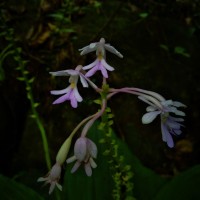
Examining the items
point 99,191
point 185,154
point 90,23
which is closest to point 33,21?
point 90,23

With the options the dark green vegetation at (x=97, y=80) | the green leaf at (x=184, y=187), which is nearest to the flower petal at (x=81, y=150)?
the green leaf at (x=184, y=187)

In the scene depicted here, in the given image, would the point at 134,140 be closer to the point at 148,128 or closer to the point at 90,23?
the point at 148,128

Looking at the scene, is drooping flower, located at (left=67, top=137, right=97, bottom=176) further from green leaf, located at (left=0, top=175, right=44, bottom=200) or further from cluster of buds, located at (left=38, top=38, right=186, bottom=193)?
green leaf, located at (left=0, top=175, right=44, bottom=200)

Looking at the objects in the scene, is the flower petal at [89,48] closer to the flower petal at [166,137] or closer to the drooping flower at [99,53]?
the drooping flower at [99,53]

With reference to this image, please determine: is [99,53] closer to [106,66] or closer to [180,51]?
[106,66]

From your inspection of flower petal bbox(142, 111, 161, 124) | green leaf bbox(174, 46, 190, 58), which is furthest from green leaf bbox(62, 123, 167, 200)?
green leaf bbox(174, 46, 190, 58)

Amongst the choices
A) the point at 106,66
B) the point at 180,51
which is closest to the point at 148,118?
the point at 106,66

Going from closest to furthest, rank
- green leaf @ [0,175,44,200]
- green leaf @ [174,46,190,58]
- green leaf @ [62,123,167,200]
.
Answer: green leaf @ [0,175,44,200]
green leaf @ [62,123,167,200]
green leaf @ [174,46,190,58]

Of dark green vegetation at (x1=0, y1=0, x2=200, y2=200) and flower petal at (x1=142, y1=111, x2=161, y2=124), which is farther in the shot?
dark green vegetation at (x1=0, y1=0, x2=200, y2=200)

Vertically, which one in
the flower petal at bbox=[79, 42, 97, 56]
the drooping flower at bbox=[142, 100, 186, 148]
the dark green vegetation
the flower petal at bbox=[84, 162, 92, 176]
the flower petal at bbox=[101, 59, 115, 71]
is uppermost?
the flower petal at bbox=[79, 42, 97, 56]
